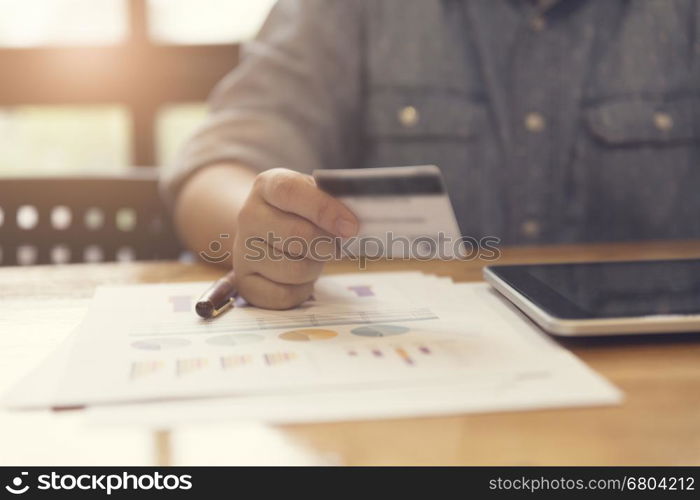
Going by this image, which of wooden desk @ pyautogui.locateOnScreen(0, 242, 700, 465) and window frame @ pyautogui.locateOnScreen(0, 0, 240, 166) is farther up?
window frame @ pyautogui.locateOnScreen(0, 0, 240, 166)

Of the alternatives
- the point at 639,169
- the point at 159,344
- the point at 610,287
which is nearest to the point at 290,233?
the point at 159,344

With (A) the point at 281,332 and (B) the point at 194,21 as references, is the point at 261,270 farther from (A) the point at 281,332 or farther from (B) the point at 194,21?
(B) the point at 194,21

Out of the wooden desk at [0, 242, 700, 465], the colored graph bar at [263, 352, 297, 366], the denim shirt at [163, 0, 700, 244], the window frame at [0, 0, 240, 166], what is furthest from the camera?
the window frame at [0, 0, 240, 166]

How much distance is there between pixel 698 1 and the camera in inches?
41.2

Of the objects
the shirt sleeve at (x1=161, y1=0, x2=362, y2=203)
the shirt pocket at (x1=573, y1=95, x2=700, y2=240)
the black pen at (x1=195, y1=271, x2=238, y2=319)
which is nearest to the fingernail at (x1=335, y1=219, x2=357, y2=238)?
the black pen at (x1=195, y1=271, x2=238, y2=319)

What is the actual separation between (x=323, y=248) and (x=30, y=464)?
0.90ft

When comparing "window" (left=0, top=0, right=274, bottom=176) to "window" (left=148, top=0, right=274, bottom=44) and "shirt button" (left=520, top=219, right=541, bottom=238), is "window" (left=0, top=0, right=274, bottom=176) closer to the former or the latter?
"window" (left=148, top=0, right=274, bottom=44)

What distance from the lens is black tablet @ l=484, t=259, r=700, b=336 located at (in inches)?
16.2

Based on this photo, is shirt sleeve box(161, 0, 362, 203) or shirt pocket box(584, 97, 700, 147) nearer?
shirt sleeve box(161, 0, 362, 203)

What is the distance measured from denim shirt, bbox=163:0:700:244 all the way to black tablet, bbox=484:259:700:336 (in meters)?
0.46

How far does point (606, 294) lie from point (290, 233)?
236 mm

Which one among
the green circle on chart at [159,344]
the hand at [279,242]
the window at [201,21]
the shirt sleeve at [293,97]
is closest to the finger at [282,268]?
the hand at [279,242]

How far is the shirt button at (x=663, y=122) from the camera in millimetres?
1039

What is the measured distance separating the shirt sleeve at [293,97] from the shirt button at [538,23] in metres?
0.27
